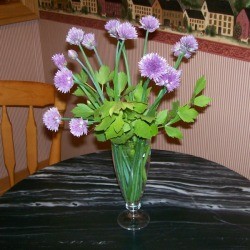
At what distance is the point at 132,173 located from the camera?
986mm

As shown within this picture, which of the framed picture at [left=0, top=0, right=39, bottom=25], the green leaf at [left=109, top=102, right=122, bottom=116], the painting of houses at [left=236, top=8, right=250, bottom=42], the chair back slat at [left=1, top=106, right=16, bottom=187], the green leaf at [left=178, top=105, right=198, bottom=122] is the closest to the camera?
the green leaf at [left=109, top=102, right=122, bottom=116]

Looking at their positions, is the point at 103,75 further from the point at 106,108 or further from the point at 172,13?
the point at 172,13

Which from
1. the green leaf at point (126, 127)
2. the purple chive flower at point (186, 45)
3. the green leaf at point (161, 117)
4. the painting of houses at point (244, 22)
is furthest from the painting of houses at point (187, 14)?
the green leaf at point (126, 127)

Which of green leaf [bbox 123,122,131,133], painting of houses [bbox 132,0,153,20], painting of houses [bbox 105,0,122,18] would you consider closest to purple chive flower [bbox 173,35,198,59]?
green leaf [bbox 123,122,131,133]

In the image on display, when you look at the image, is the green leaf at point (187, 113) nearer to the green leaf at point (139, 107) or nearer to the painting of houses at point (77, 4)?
the green leaf at point (139, 107)

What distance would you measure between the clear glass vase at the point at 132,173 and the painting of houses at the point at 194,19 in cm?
63

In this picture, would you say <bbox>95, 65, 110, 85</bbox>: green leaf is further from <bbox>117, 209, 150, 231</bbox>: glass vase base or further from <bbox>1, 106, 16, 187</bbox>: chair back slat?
<bbox>1, 106, 16, 187</bbox>: chair back slat

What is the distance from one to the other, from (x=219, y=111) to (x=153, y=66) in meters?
0.74

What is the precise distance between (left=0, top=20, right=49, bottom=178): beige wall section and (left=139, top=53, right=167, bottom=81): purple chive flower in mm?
1448

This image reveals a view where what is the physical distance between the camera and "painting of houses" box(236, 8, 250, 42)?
4.23ft

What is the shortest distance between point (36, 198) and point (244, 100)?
2.43ft

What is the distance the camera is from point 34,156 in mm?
1570

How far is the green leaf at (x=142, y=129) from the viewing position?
0.89 meters

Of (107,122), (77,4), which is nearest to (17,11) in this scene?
(77,4)
